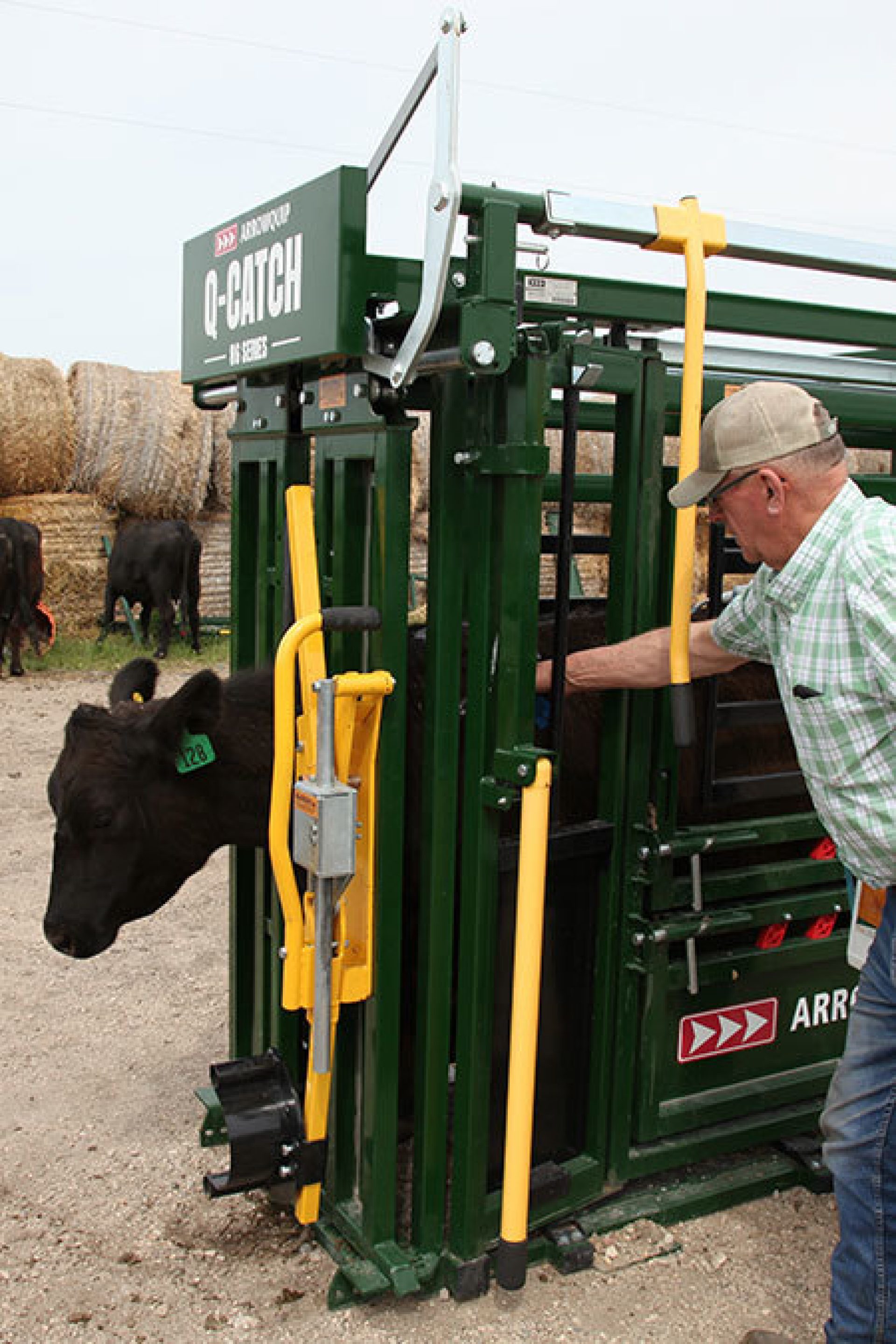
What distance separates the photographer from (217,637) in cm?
1587

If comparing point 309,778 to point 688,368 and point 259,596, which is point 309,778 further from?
point 688,368

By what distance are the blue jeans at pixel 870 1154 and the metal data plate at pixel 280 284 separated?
1.73 meters

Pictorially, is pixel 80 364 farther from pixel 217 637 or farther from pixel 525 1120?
pixel 525 1120

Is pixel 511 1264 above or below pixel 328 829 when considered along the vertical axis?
below

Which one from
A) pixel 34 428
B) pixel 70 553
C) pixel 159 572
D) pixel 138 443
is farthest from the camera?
pixel 138 443

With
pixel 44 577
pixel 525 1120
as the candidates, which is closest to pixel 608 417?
pixel 525 1120

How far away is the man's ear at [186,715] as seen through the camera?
3.15 metres

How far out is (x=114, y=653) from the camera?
566 inches

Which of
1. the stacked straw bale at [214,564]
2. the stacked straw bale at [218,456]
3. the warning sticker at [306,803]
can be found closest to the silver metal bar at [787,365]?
the warning sticker at [306,803]

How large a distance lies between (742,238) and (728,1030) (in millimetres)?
2204

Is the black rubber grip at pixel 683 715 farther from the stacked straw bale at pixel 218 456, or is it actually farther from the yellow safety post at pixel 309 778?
the stacked straw bale at pixel 218 456

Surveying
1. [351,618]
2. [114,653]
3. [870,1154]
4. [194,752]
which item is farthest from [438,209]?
[114,653]

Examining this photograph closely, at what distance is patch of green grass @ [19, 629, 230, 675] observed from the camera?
1348 centimetres

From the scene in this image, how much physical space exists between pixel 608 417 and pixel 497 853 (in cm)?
150
